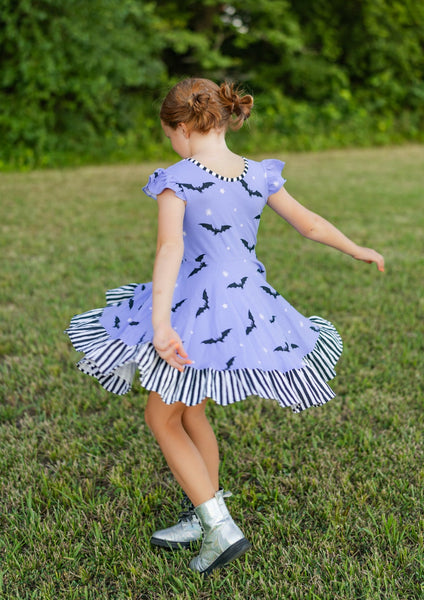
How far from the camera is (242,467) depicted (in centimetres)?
248

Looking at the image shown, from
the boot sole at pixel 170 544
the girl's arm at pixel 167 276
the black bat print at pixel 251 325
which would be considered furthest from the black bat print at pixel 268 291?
the boot sole at pixel 170 544

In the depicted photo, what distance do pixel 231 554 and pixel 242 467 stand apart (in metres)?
0.64

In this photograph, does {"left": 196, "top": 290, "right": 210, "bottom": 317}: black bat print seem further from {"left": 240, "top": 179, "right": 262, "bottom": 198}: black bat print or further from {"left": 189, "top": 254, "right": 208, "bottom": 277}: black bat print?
{"left": 240, "top": 179, "right": 262, "bottom": 198}: black bat print

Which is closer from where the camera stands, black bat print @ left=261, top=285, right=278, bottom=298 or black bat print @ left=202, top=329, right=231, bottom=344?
black bat print @ left=202, top=329, right=231, bottom=344

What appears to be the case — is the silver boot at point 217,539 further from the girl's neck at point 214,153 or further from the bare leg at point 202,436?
the girl's neck at point 214,153

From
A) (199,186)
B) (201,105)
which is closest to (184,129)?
(201,105)

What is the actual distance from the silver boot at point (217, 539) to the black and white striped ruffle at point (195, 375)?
382mm

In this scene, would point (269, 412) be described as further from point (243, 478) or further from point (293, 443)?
point (243, 478)

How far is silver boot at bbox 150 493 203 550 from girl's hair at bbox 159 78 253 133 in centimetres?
134

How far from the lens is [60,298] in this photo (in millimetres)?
4395

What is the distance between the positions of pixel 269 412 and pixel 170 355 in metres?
1.36

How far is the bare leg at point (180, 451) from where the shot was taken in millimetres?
1878

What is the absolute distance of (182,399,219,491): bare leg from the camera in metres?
2.05

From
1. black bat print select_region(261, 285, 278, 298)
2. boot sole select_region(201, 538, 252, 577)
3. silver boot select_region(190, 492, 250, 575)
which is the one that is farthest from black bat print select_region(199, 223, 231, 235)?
boot sole select_region(201, 538, 252, 577)
